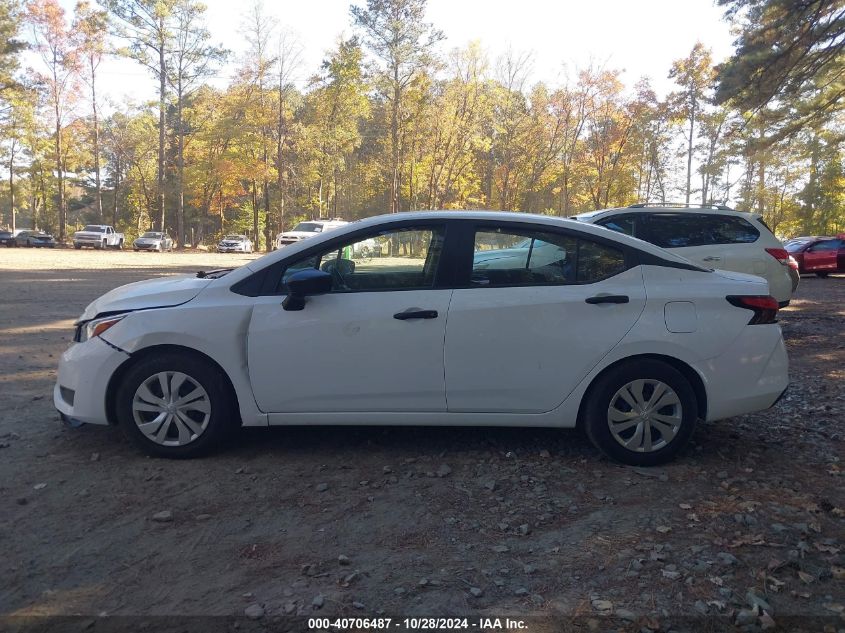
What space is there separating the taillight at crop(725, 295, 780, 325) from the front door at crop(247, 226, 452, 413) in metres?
1.90

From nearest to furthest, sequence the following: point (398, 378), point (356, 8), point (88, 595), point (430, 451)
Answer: point (88, 595)
point (398, 378)
point (430, 451)
point (356, 8)

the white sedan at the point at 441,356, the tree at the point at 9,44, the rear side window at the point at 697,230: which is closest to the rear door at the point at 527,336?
the white sedan at the point at 441,356

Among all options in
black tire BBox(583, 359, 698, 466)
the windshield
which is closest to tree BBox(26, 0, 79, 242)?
the windshield

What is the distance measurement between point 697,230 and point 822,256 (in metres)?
19.8

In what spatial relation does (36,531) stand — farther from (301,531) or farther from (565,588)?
(565,588)

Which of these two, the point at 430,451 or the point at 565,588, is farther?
the point at 430,451

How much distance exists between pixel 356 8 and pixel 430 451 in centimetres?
3990

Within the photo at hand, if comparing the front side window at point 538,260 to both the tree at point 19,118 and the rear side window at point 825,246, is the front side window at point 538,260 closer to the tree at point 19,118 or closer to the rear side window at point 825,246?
the rear side window at point 825,246

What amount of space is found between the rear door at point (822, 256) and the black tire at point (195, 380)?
26.1 m

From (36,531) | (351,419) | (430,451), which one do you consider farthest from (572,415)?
(36,531)

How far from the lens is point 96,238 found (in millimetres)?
44625

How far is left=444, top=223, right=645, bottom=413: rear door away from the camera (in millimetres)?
4105

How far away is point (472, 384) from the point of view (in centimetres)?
414

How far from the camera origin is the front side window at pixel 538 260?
13.9ft
